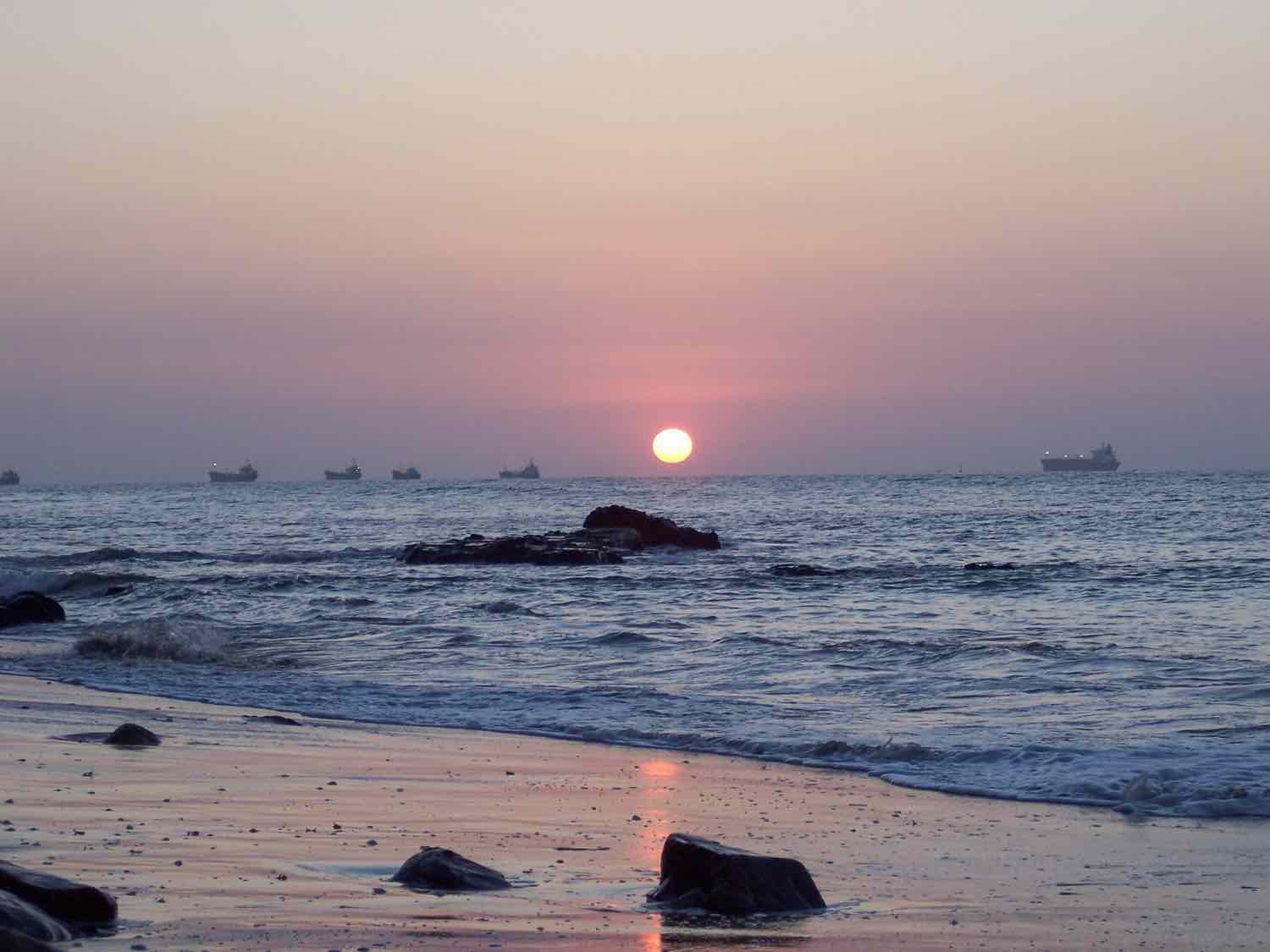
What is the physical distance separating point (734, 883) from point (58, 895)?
8.99ft

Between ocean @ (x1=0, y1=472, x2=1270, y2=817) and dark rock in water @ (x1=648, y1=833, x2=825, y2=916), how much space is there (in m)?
3.93

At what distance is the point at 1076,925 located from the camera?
20.0 feet

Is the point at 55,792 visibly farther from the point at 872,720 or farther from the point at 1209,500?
the point at 1209,500

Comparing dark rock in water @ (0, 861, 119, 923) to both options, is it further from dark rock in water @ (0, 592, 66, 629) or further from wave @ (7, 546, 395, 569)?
wave @ (7, 546, 395, 569)

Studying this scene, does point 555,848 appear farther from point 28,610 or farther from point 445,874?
point 28,610

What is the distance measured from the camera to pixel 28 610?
24391 mm

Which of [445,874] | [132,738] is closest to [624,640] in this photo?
[132,738]

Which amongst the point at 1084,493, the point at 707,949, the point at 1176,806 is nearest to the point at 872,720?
the point at 1176,806

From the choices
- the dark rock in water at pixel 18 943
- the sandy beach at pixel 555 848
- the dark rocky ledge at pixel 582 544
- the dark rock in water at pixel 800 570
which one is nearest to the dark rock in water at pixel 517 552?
the dark rocky ledge at pixel 582 544

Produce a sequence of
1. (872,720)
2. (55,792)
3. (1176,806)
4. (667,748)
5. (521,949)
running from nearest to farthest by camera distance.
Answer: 1. (521,949)
2. (55,792)
3. (1176,806)
4. (667,748)
5. (872,720)

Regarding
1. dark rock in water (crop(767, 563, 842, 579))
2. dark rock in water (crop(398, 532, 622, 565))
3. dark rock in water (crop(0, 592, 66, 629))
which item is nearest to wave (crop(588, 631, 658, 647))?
dark rock in water (crop(0, 592, 66, 629))

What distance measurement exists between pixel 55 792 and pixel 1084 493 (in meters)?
91.1

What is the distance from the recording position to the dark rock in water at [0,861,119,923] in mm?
5168

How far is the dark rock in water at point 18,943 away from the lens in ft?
14.7
